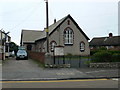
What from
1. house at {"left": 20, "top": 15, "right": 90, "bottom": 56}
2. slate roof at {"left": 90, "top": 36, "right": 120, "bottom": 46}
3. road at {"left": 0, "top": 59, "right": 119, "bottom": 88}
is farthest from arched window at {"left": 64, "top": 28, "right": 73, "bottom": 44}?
slate roof at {"left": 90, "top": 36, "right": 120, "bottom": 46}

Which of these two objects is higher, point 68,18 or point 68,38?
point 68,18

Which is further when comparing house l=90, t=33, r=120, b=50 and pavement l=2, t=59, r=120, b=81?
house l=90, t=33, r=120, b=50

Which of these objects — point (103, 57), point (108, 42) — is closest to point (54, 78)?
point (103, 57)

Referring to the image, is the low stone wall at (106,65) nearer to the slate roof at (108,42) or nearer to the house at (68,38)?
the house at (68,38)

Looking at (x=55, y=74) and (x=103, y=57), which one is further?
(x=103, y=57)

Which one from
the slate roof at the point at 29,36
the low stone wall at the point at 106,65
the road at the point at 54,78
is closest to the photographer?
the road at the point at 54,78

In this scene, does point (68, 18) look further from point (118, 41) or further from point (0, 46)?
point (118, 41)

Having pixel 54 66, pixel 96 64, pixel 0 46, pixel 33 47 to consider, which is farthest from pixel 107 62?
pixel 33 47

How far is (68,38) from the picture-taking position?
134ft

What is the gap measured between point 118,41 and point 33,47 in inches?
1172

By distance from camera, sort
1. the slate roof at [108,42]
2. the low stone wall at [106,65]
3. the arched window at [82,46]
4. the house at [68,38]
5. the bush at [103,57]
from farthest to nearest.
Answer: the slate roof at [108,42] → the arched window at [82,46] → the house at [68,38] → the bush at [103,57] → the low stone wall at [106,65]

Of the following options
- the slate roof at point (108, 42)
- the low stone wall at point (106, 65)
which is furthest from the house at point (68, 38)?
the slate roof at point (108, 42)

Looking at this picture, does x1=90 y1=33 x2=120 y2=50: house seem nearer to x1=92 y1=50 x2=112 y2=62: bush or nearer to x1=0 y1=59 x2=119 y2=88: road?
x1=92 y1=50 x2=112 y2=62: bush

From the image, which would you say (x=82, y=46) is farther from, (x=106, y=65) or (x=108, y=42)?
(x=108, y=42)
